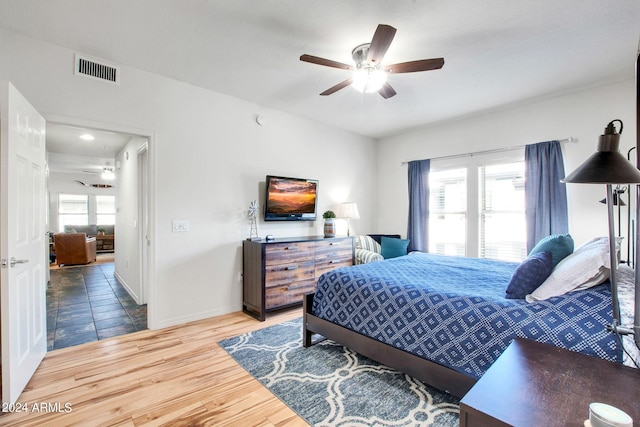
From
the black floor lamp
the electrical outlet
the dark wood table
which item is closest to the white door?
the electrical outlet

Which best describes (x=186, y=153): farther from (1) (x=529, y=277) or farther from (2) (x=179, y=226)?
(1) (x=529, y=277)

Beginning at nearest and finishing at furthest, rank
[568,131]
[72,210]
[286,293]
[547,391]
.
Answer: [547,391], [568,131], [286,293], [72,210]

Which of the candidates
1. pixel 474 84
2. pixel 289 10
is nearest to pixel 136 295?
pixel 289 10

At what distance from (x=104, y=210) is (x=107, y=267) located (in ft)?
14.6

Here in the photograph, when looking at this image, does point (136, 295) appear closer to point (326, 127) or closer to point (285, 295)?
point (285, 295)

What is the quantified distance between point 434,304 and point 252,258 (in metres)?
2.26

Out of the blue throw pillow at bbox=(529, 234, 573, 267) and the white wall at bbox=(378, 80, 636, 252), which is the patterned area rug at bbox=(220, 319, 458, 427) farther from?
the white wall at bbox=(378, 80, 636, 252)

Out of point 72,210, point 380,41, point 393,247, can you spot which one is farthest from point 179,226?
point 72,210

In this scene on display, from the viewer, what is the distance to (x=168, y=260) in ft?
10.7

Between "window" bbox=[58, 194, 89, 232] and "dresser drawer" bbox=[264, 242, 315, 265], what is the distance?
31.1ft

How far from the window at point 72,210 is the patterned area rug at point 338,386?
32.1ft

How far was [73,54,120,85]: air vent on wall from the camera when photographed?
2.70 m

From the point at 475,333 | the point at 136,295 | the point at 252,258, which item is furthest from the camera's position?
the point at 136,295

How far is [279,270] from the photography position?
3.60 metres
